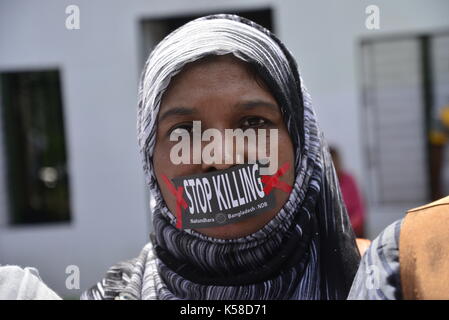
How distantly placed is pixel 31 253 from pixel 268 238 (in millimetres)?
4556

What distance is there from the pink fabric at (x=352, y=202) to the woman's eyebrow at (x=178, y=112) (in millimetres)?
2708

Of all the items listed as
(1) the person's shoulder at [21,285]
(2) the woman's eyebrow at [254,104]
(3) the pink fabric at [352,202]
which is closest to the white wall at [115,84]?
(3) the pink fabric at [352,202]

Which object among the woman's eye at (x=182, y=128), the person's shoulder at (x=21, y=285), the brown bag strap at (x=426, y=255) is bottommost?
the person's shoulder at (x=21, y=285)

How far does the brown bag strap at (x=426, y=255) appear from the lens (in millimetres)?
1094

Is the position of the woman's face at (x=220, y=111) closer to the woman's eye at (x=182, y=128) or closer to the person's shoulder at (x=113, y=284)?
the woman's eye at (x=182, y=128)

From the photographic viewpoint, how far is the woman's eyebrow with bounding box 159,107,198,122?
1.50 m

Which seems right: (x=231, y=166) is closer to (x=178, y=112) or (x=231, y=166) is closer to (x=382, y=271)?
(x=178, y=112)

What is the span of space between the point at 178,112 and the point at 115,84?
398 cm

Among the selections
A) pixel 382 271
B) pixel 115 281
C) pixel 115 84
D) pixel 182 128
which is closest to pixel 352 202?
pixel 115 84

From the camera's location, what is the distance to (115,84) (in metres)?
5.38

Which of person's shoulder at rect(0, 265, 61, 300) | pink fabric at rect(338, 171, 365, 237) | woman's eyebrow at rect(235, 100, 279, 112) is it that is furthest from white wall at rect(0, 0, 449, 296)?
person's shoulder at rect(0, 265, 61, 300)

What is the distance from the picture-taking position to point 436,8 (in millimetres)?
5113
